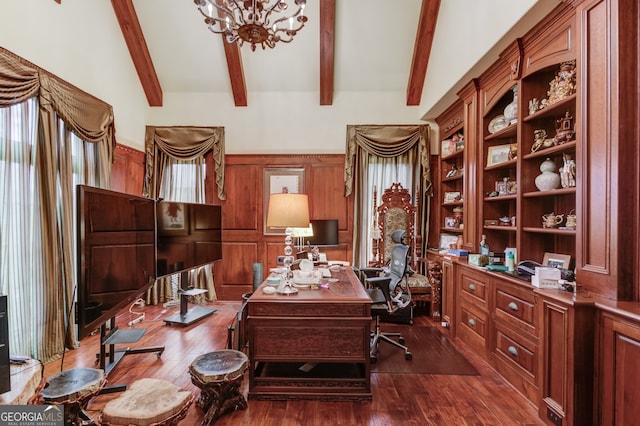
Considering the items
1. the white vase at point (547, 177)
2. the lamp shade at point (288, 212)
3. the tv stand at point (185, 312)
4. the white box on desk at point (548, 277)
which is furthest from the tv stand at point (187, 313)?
the white vase at point (547, 177)

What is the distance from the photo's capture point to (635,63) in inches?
69.6

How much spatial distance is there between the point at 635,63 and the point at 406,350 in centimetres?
267

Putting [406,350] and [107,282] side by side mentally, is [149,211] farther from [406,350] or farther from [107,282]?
[406,350]

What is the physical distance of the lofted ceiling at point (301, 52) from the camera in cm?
406

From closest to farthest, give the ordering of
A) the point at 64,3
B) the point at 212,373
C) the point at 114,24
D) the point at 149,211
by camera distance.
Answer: the point at 212,373 < the point at 149,211 < the point at 64,3 < the point at 114,24

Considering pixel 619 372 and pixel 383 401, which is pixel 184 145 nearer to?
pixel 383 401

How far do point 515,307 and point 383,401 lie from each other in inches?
49.8

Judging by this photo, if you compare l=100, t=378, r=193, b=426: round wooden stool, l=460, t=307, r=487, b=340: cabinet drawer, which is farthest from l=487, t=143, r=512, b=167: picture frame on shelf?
l=100, t=378, r=193, b=426: round wooden stool

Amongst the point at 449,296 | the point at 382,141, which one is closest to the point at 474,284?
the point at 449,296

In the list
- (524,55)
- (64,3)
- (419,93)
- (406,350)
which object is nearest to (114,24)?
(64,3)

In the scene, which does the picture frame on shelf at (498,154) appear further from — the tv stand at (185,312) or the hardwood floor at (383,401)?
the tv stand at (185,312)

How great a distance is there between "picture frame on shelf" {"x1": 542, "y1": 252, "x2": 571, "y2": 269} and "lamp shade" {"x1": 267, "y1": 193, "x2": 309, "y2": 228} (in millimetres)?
2006

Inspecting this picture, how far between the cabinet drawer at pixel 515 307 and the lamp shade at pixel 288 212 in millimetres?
1769

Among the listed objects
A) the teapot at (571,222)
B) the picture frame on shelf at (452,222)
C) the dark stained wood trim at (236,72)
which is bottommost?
the picture frame on shelf at (452,222)
